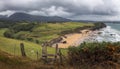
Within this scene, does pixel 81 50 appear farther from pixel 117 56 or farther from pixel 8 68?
pixel 8 68

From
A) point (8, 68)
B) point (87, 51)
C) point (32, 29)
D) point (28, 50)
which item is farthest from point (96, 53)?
point (32, 29)

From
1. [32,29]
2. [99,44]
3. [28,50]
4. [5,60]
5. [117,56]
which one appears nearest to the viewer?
[5,60]

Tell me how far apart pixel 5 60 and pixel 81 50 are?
9.73 meters

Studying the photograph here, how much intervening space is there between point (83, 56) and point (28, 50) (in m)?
31.0

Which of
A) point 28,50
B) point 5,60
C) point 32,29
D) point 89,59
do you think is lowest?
point 32,29

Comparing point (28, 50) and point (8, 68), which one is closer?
point (8, 68)

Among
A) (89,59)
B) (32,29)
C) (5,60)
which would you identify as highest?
(5,60)

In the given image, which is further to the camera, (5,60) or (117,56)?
(117,56)

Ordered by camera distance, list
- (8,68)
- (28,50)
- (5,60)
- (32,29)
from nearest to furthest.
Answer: (8,68) < (5,60) < (28,50) < (32,29)

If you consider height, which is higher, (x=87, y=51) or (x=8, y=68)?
(x=8, y=68)

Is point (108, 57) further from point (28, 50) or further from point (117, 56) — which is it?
point (28, 50)

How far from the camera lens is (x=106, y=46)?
23.6m

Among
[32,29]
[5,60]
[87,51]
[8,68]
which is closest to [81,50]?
[87,51]

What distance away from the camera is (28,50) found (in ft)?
177
